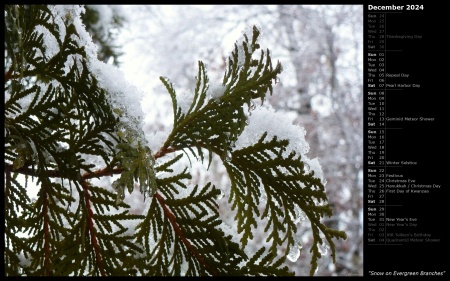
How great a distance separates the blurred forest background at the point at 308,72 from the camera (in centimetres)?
753

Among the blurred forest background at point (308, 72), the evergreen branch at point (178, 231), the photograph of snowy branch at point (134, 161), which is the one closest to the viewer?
the photograph of snowy branch at point (134, 161)

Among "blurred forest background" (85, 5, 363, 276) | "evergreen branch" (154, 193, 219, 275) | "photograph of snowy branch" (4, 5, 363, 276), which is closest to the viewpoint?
"photograph of snowy branch" (4, 5, 363, 276)

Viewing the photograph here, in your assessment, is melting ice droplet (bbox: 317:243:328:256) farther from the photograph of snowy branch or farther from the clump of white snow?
the clump of white snow

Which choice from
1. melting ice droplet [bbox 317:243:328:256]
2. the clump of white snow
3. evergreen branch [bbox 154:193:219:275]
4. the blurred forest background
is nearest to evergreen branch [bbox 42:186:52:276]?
evergreen branch [bbox 154:193:219:275]

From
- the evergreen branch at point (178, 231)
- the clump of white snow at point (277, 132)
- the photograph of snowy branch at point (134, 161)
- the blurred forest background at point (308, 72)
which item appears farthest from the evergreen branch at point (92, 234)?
the blurred forest background at point (308, 72)

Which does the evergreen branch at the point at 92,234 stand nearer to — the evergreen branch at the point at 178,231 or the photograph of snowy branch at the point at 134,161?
the photograph of snowy branch at the point at 134,161

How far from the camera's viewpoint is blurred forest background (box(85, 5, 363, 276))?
7.53 m

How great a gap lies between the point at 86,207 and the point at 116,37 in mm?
1464

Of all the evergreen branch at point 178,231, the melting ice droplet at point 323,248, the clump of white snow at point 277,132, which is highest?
the clump of white snow at point 277,132

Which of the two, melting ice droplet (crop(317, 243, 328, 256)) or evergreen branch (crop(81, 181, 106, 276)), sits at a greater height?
evergreen branch (crop(81, 181, 106, 276))

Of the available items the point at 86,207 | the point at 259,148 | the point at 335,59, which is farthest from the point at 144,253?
the point at 335,59
